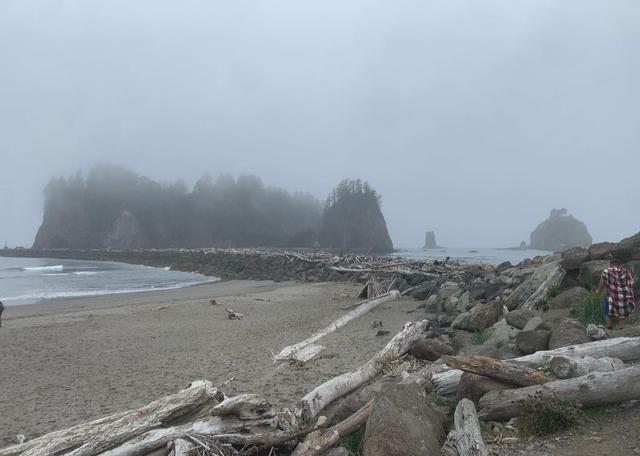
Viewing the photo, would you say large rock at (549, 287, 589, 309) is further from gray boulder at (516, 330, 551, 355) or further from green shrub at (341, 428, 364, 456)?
green shrub at (341, 428, 364, 456)

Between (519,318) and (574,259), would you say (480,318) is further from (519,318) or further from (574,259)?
(574,259)

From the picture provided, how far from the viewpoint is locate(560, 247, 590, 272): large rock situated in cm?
973

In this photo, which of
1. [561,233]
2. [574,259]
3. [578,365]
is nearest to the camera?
[578,365]

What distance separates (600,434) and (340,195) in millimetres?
115035

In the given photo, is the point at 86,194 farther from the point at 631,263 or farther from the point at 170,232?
the point at 631,263

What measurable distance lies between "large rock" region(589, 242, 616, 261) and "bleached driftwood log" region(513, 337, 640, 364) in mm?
4896

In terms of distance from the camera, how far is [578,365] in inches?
183

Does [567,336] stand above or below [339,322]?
above

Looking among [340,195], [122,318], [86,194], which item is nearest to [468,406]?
[122,318]

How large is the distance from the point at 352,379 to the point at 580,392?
2.68 meters

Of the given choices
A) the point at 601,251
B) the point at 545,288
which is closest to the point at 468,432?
the point at 545,288

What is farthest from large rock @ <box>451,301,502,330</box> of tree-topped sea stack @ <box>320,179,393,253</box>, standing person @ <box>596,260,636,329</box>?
tree-topped sea stack @ <box>320,179,393,253</box>

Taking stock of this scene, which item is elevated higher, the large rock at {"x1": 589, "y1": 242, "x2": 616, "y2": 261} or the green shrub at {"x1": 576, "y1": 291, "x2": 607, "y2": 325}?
the large rock at {"x1": 589, "y1": 242, "x2": 616, "y2": 261}

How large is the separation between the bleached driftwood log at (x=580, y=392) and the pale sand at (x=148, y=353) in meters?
2.91
